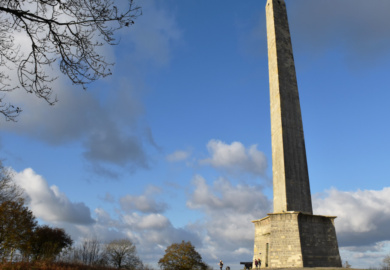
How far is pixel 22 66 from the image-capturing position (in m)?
6.80

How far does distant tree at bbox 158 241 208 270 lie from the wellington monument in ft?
55.8

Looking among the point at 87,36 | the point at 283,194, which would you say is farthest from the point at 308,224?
the point at 87,36

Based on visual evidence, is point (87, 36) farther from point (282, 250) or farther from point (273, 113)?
point (273, 113)

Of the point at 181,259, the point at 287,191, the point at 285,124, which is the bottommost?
the point at 181,259

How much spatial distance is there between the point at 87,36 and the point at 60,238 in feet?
149

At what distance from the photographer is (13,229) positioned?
26.4 m

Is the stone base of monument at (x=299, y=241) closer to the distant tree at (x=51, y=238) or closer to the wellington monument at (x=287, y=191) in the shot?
the wellington monument at (x=287, y=191)

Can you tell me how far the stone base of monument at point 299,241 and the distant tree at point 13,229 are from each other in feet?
66.4

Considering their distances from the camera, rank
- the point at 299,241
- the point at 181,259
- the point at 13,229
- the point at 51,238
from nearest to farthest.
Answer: the point at 299,241 < the point at 13,229 < the point at 181,259 < the point at 51,238

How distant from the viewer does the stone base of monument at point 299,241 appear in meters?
18.3

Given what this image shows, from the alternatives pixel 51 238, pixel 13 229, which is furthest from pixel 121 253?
pixel 13 229

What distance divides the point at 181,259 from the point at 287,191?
21172 mm

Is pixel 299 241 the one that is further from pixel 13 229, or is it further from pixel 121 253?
pixel 121 253

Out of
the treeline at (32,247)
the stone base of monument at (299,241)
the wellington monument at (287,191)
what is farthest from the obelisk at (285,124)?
the treeline at (32,247)
